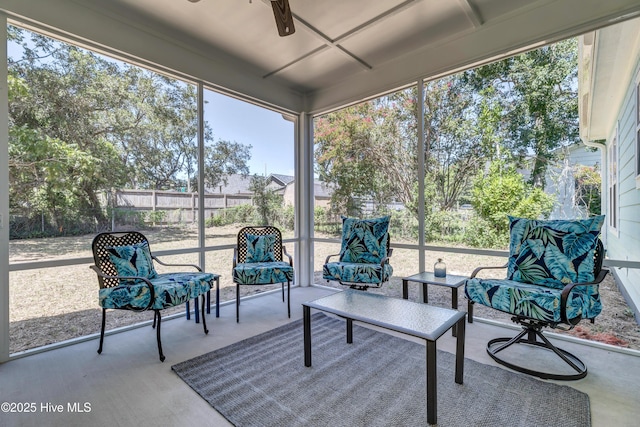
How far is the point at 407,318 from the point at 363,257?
1622 mm

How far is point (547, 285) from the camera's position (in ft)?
7.55

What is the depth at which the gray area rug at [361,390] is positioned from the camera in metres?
1.59

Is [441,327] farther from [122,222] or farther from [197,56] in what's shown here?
[197,56]

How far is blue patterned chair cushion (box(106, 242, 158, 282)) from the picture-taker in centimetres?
243

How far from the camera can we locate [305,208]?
4473 mm

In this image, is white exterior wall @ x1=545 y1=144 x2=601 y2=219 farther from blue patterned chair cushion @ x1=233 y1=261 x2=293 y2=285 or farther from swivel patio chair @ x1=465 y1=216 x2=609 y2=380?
blue patterned chair cushion @ x1=233 y1=261 x2=293 y2=285

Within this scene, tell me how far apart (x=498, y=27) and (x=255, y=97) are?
9.09 feet

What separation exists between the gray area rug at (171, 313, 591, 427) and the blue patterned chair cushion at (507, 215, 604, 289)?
79 centimetres

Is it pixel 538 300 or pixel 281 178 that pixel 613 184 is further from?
pixel 281 178

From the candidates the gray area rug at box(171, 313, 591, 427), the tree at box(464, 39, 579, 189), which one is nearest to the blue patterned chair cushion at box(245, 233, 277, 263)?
the gray area rug at box(171, 313, 591, 427)

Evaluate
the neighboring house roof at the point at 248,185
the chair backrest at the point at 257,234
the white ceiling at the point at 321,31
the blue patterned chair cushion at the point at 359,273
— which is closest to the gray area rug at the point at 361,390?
the blue patterned chair cushion at the point at 359,273

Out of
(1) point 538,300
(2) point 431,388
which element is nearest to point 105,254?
(2) point 431,388

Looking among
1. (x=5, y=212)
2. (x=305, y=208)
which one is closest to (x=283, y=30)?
(x=5, y=212)

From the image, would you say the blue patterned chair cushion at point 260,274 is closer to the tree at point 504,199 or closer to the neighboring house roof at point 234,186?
the neighboring house roof at point 234,186
